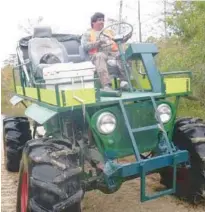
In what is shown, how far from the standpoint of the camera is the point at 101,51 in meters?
5.36

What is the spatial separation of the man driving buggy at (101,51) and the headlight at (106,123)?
2.95ft

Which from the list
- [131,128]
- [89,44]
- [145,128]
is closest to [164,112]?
[145,128]

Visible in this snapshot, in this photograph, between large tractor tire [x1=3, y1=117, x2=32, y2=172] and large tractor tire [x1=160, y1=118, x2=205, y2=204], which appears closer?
large tractor tire [x1=160, y1=118, x2=205, y2=204]

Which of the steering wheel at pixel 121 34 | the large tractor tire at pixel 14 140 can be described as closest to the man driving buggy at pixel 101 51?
the steering wheel at pixel 121 34

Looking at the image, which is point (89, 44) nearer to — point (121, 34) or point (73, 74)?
point (121, 34)

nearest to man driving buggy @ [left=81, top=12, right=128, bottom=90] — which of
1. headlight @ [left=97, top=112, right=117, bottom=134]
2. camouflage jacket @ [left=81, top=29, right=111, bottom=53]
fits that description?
camouflage jacket @ [left=81, top=29, right=111, bottom=53]

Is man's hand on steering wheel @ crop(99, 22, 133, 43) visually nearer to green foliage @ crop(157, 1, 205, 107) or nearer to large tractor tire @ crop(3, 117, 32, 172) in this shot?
large tractor tire @ crop(3, 117, 32, 172)

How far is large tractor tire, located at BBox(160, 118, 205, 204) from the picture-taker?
14.4 ft

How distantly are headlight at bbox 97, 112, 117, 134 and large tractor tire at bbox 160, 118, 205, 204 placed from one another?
1.04 m

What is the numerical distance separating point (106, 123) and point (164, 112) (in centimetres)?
74

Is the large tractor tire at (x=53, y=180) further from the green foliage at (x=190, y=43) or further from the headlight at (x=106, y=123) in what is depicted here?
the green foliage at (x=190, y=43)

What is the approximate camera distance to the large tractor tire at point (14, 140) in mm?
6496

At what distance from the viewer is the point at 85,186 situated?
13.2 feet

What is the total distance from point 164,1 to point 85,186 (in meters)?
7.20
